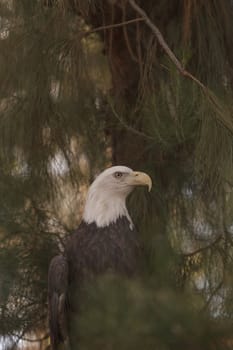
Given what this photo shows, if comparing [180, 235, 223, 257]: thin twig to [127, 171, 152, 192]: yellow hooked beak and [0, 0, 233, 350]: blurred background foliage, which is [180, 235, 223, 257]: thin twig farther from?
[127, 171, 152, 192]: yellow hooked beak

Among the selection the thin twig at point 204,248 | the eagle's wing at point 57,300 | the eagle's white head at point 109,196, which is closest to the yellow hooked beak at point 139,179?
the eagle's white head at point 109,196

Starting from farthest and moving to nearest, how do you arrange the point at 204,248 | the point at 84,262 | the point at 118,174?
the point at 84,262, the point at 118,174, the point at 204,248

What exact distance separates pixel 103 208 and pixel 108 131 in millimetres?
325

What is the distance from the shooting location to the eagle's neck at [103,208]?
95.3 inches

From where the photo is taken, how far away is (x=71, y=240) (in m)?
2.35

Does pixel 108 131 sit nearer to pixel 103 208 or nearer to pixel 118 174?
pixel 118 174

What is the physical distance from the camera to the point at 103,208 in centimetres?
251

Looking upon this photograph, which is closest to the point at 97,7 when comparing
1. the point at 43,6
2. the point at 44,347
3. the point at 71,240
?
the point at 43,6

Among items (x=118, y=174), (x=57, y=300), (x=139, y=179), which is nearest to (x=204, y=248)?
(x=139, y=179)

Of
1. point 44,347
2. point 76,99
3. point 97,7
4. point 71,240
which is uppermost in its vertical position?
point 97,7

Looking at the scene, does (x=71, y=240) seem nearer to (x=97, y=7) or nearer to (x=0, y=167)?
(x=0, y=167)

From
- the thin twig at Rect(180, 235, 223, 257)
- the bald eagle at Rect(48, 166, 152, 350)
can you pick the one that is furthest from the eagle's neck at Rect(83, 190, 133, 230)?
the thin twig at Rect(180, 235, 223, 257)

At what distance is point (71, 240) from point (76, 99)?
382 millimetres

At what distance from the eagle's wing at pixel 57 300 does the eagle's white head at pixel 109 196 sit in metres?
0.20
